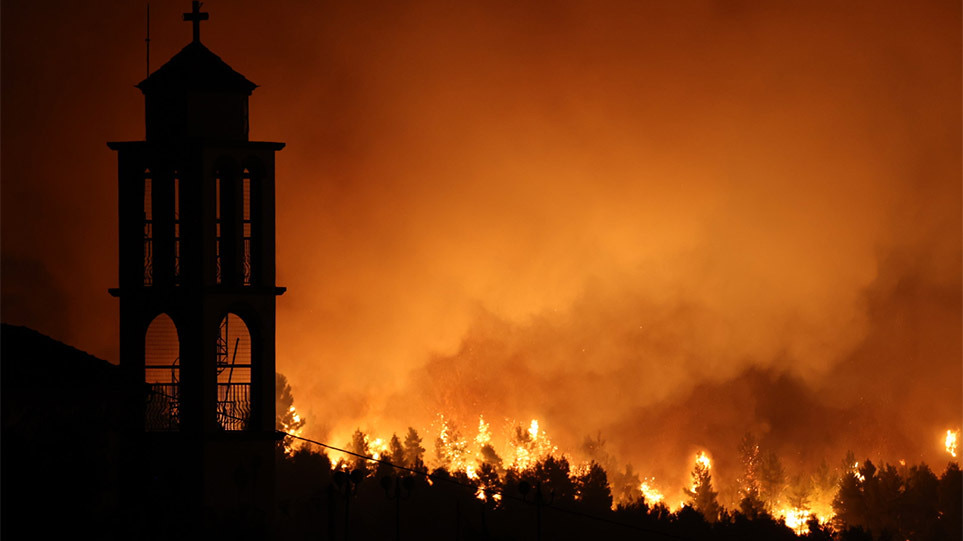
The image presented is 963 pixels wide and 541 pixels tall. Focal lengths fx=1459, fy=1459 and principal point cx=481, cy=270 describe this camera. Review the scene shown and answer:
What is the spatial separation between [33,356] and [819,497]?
81.5 metres

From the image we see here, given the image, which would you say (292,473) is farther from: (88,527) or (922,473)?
(88,527)

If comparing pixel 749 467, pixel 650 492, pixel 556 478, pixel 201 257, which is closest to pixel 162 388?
pixel 201 257

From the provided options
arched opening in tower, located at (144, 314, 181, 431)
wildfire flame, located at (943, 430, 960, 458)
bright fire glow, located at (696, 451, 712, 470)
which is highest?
wildfire flame, located at (943, 430, 960, 458)

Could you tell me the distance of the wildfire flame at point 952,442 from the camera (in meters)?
117

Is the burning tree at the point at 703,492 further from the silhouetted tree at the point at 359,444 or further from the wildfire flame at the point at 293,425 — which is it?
the wildfire flame at the point at 293,425

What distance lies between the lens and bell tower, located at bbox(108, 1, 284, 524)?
34969mm

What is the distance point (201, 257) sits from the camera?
3522 cm

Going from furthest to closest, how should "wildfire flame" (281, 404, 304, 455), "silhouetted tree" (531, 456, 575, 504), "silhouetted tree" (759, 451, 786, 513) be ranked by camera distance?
1. "silhouetted tree" (759, 451, 786, 513)
2. "wildfire flame" (281, 404, 304, 455)
3. "silhouetted tree" (531, 456, 575, 504)

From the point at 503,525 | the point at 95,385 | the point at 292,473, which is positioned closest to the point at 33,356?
the point at 95,385

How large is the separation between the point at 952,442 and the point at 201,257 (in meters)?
94.3

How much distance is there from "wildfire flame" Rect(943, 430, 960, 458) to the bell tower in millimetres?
92034

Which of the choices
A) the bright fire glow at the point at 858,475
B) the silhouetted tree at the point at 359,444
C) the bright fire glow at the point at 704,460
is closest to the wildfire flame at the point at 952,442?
the bright fire glow at the point at 858,475

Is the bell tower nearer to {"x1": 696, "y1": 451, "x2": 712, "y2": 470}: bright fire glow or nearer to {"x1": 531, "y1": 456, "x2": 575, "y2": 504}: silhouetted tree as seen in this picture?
{"x1": 531, "y1": 456, "x2": 575, "y2": 504}: silhouetted tree

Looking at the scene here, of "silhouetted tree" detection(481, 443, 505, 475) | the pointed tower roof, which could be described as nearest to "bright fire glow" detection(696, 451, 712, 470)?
"silhouetted tree" detection(481, 443, 505, 475)
